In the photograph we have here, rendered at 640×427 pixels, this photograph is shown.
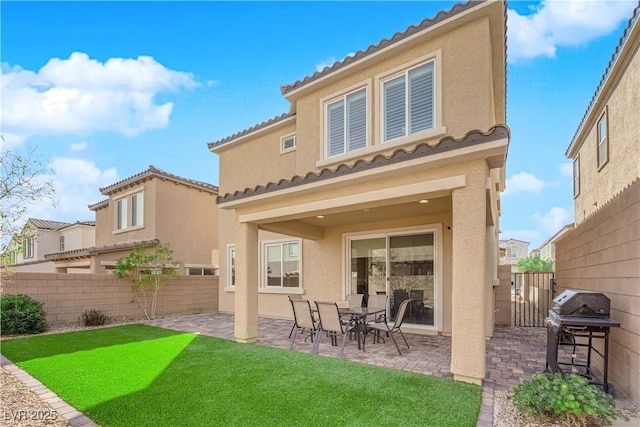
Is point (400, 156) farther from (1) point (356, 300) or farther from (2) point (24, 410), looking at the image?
(2) point (24, 410)

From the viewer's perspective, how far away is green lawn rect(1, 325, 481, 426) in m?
4.39

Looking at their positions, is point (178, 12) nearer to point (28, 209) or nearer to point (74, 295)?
point (28, 209)

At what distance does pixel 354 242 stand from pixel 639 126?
8.27 meters

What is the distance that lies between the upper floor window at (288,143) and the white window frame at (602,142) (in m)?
11.2

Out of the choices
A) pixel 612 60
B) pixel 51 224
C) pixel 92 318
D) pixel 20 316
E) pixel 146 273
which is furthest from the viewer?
pixel 51 224

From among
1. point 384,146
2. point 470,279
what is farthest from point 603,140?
point 470,279

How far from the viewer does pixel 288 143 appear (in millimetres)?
13078

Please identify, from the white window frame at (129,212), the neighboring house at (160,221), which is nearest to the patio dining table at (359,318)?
the neighboring house at (160,221)

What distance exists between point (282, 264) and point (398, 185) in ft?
26.1

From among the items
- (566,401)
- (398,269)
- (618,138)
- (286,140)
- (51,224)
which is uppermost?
(286,140)

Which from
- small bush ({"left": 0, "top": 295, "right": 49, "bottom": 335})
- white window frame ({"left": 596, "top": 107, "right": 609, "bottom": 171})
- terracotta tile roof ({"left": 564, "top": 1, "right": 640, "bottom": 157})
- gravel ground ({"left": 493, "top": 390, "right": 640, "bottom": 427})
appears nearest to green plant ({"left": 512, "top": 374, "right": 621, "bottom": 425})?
gravel ground ({"left": 493, "top": 390, "right": 640, "bottom": 427})

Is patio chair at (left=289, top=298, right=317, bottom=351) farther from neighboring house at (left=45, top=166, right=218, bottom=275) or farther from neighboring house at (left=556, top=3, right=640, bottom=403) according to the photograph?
neighboring house at (left=45, top=166, right=218, bottom=275)

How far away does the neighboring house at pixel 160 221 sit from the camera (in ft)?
56.0

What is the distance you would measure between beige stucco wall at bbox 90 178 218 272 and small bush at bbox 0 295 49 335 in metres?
6.46
